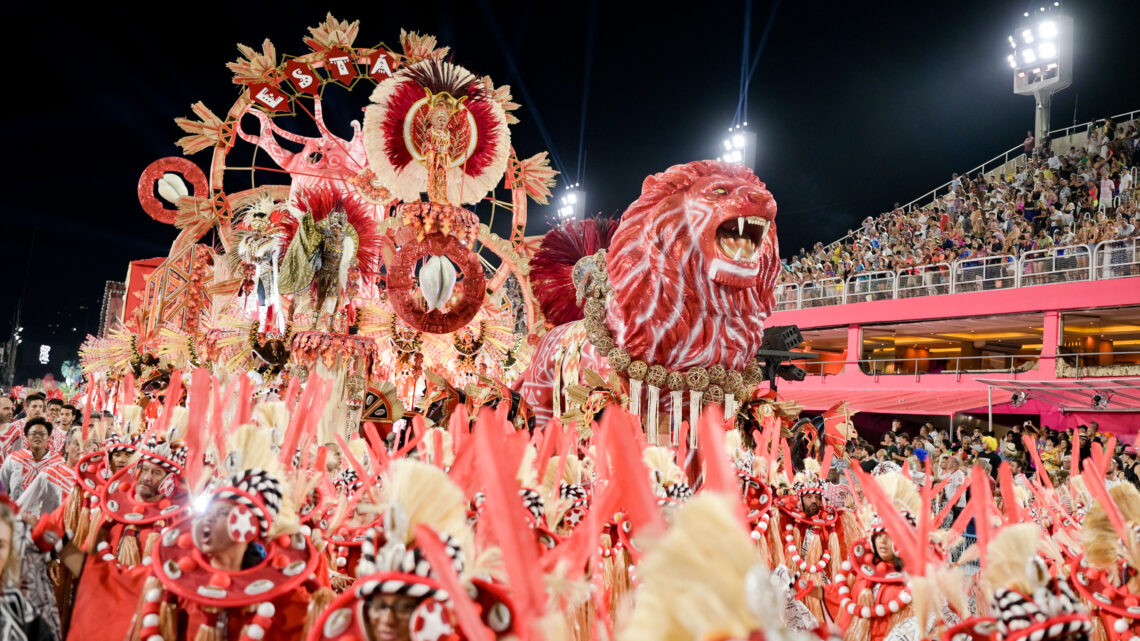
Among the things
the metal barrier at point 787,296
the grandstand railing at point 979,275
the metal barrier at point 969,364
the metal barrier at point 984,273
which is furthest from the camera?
the metal barrier at point 787,296

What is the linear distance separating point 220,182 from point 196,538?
7.67 meters

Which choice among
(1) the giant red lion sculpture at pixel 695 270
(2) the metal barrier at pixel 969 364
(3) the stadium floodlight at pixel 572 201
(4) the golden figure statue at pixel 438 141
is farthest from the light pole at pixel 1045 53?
(1) the giant red lion sculpture at pixel 695 270

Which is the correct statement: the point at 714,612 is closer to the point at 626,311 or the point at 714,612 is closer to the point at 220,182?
the point at 626,311

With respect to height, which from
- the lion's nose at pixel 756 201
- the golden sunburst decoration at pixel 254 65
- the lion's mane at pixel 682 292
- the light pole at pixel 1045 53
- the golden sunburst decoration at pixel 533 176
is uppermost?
the light pole at pixel 1045 53

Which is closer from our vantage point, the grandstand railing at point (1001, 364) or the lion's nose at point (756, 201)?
the lion's nose at point (756, 201)

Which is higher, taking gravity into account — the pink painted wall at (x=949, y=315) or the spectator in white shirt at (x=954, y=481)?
the pink painted wall at (x=949, y=315)

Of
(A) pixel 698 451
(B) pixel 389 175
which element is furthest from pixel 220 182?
(A) pixel 698 451

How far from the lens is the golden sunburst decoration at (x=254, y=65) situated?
27.7ft

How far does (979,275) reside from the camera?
45.0 ft

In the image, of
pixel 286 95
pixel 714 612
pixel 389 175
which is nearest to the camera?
pixel 714 612

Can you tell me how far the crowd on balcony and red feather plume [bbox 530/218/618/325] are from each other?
9.42 metres

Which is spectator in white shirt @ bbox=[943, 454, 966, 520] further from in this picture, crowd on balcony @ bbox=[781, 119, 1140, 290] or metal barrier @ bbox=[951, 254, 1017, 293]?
metal barrier @ bbox=[951, 254, 1017, 293]

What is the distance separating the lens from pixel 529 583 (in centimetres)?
127

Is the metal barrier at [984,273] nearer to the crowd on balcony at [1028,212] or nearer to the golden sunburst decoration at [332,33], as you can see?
the crowd on balcony at [1028,212]
